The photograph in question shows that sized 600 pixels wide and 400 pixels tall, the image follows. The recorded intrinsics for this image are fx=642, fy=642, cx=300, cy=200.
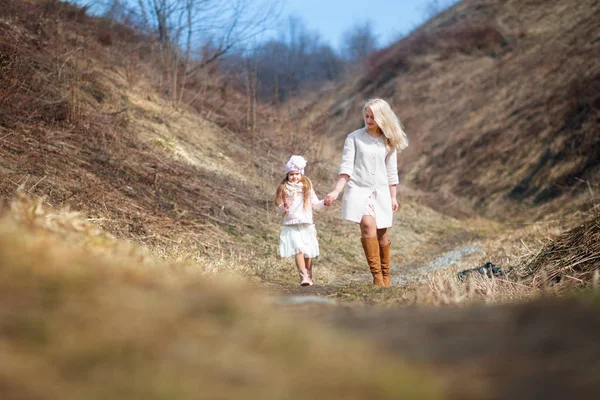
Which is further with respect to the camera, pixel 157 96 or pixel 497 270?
pixel 157 96

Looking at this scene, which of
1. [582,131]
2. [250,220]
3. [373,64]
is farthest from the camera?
[373,64]

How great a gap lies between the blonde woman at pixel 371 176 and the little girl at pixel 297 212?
569 millimetres

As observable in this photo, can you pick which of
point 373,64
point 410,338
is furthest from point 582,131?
point 373,64

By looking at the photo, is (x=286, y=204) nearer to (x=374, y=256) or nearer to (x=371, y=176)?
(x=371, y=176)

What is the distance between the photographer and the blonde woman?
709cm

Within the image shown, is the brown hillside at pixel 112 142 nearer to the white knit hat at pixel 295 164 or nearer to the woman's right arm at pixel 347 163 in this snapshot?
the white knit hat at pixel 295 164

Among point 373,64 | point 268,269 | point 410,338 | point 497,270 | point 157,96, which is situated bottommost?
point 410,338

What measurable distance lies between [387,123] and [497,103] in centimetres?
2481

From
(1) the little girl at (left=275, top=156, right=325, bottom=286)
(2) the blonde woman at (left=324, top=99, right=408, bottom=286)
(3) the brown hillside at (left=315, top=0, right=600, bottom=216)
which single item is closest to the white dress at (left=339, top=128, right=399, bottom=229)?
(2) the blonde woman at (left=324, top=99, right=408, bottom=286)

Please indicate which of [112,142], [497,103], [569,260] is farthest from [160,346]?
[497,103]

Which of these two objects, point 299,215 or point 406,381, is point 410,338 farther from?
point 299,215

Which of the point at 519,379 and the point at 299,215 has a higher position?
the point at 299,215

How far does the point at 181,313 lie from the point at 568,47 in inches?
1144

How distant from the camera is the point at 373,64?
4638 cm
